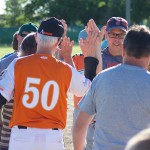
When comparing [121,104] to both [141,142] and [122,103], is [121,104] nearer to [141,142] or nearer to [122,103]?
[122,103]

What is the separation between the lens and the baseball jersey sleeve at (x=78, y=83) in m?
4.17

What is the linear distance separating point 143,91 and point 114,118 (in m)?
0.26

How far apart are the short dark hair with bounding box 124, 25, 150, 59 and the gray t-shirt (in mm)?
93

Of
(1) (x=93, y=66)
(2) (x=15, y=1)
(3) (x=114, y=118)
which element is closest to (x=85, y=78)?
(1) (x=93, y=66)

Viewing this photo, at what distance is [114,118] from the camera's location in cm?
333

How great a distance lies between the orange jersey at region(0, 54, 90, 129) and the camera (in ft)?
13.3

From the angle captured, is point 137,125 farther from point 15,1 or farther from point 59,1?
point 15,1

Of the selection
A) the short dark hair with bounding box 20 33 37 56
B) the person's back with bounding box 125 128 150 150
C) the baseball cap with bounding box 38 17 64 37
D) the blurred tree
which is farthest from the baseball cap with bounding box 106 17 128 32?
the blurred tree

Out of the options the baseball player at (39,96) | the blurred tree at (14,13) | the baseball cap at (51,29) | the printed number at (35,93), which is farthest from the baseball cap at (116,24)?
the blurred tree at (14,13)

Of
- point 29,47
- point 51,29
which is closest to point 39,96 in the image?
point 51,29

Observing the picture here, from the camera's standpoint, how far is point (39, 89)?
4.07 meters

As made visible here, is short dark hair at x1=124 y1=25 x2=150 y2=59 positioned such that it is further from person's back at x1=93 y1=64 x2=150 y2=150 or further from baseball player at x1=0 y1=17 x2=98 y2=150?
baseball player at x1=0 y1=17 x2=98 y2=150

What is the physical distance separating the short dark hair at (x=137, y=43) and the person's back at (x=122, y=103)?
0.10 metres

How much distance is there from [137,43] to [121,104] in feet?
1.33
